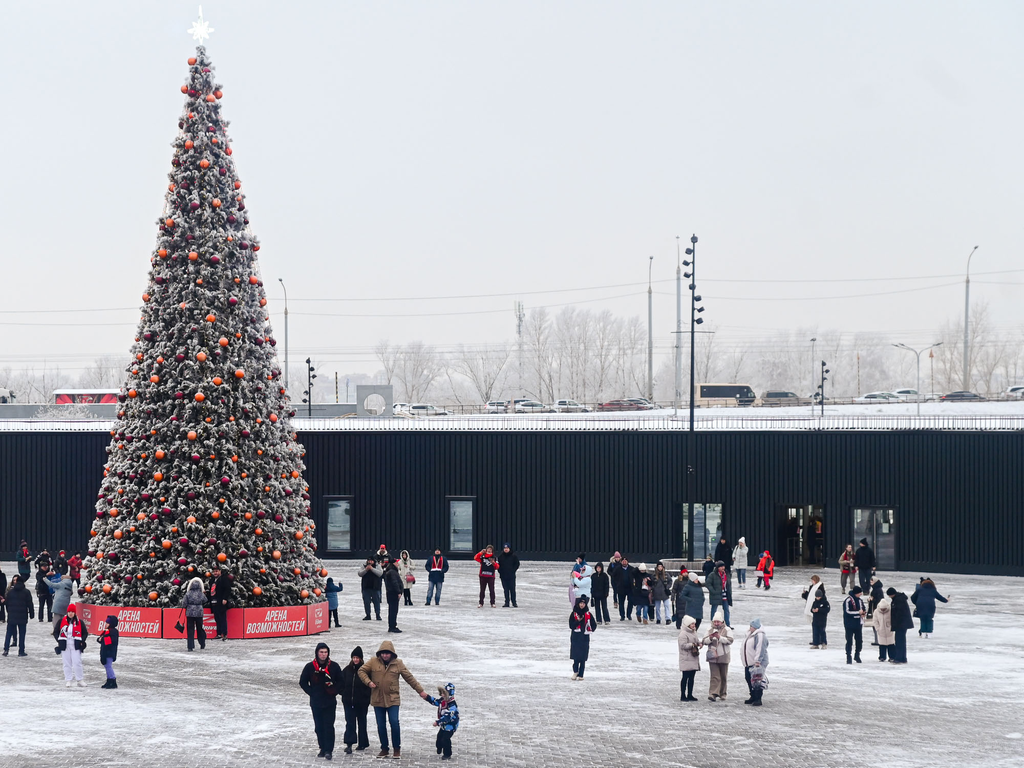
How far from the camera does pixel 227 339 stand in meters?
24.1

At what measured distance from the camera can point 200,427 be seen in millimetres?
23875

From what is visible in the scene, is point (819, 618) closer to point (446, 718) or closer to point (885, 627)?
point (885, 627)

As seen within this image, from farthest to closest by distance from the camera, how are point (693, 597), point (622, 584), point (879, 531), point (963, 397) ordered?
point (963, 397)
point (879, 531)
point (622, 584)
point (693, 597)

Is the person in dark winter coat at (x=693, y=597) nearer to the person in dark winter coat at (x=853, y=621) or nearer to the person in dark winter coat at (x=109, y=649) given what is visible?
the person in dark winter coat at (x=853, y=621)

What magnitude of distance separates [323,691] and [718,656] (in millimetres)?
6032

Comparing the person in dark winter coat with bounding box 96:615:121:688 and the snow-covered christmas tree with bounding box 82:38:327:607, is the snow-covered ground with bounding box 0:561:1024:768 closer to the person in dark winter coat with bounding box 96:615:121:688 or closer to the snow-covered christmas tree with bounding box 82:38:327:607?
the person in dark winter coat with bounding box 96:615:121:688

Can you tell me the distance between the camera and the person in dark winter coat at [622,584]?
26109 mm

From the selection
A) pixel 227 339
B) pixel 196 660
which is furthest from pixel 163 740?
pixel 227 339

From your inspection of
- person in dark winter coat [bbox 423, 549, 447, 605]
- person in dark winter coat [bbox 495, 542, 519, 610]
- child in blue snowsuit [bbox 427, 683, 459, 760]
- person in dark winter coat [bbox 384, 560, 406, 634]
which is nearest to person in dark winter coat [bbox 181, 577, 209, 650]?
person in dark winter coat [bbox 384, 560, 406, 634]

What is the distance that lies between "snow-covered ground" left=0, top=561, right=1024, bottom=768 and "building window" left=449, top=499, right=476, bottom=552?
46.0 ft

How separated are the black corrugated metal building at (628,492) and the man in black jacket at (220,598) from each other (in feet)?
53.6

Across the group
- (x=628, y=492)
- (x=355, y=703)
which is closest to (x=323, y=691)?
(x=355, y=703)

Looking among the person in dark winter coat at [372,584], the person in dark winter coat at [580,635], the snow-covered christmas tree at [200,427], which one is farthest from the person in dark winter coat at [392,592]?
the person in dark winter coat at [580,635]

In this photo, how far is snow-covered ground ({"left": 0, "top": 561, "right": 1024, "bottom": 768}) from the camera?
47.1ft
